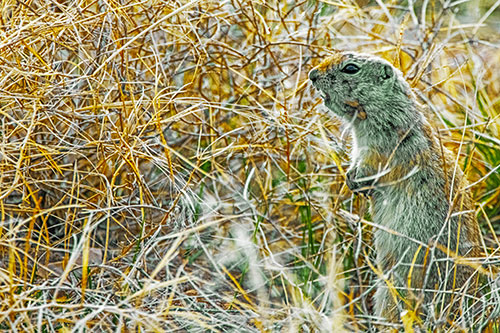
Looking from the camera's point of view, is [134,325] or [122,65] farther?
[122,65]

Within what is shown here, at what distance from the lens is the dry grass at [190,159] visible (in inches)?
95.0

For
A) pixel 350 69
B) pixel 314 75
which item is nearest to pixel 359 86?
pixel 350 69

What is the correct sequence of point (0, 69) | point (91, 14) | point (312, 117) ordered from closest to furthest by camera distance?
point (0, 69), point (91, 14), point (312, 117)

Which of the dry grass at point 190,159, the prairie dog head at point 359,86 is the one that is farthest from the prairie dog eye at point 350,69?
the dry grass at point 190,159

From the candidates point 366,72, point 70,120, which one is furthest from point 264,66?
point 70,120

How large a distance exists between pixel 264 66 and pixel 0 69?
1327 mm

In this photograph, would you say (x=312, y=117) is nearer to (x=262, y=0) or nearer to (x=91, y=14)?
(x=262, y=0)

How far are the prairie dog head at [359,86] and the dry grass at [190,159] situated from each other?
0.16 meters

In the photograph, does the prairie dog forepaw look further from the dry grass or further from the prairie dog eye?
the prairie dog eye

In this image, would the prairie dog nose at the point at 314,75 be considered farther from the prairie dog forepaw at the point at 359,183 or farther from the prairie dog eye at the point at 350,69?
the prairie dog forepaw at the point at 359,183

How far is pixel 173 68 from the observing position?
11.1ft

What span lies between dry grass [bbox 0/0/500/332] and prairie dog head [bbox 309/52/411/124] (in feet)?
0.51

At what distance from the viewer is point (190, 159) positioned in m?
3.29

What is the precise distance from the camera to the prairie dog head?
2785mm
